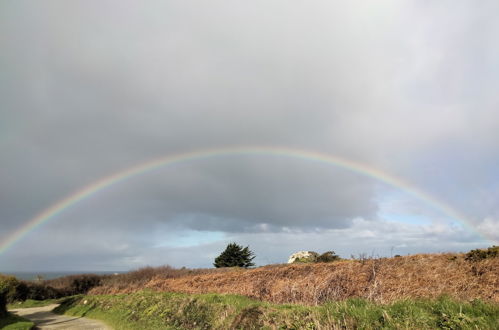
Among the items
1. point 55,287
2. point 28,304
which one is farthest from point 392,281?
point 55,287

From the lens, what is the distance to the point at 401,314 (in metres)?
8.16

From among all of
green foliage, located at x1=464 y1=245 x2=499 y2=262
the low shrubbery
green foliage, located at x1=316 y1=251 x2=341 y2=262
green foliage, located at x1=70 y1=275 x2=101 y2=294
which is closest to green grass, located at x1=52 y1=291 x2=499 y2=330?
green foliage, located at x1=464 y1=245 x2=499 y2=262

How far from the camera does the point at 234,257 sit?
61.3m

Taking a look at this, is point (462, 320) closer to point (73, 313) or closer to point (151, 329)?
point (151, 329)

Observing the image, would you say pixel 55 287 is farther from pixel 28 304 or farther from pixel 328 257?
pixel 328 257

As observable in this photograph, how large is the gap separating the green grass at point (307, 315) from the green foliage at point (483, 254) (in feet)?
44.0

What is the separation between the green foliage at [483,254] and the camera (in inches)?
756

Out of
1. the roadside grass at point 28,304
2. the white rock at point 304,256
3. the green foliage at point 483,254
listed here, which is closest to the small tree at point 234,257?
the white rock at point 304,256

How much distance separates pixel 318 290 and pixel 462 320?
37.7 ft

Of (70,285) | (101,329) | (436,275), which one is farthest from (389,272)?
(70,285)

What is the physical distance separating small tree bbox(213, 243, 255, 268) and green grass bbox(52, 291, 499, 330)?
1542 inches

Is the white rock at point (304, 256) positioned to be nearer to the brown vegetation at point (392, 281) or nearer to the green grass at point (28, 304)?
the brown vegetation at point (392, 281)

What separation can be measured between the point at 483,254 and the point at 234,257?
46.8 metres

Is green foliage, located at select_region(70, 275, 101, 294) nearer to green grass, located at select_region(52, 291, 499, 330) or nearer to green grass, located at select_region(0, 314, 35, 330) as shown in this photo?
green grass, located at select_region(0, 314, 35, 330)
